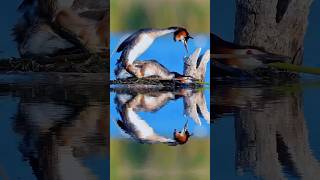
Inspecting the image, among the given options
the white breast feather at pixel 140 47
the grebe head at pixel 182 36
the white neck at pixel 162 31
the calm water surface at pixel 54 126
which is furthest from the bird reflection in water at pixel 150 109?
the white neck at pixel 162 31

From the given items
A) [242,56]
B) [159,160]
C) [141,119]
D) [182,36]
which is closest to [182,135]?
[141,119]

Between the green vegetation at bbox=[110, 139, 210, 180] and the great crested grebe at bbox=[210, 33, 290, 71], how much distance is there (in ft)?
10.1

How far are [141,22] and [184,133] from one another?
215 cm

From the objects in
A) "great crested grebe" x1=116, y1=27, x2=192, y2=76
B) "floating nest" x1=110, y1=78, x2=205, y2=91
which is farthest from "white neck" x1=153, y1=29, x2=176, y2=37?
"floating nest" x1=110, y1=78, x2=205, y2=91

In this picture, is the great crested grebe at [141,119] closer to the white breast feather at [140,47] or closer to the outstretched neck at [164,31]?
the white breast feather at [140,47]

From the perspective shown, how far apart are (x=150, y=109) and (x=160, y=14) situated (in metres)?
1.33

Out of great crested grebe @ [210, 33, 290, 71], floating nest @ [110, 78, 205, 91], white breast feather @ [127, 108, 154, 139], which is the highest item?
great crested grebe @ [210, 33, 290, 71]

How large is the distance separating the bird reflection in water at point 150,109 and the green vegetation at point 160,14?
751 millimetres

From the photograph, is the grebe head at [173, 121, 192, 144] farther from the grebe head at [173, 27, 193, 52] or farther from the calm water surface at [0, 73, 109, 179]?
the grebe head at [173, 27, 193, 52]

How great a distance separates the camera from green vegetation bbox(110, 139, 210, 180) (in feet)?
13.7

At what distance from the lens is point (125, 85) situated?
7.30m

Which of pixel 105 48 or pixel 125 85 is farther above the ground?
pixel 105 48

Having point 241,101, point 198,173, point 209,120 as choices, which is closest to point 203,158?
point 198,173

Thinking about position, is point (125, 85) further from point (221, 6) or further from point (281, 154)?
point (281, 154)
